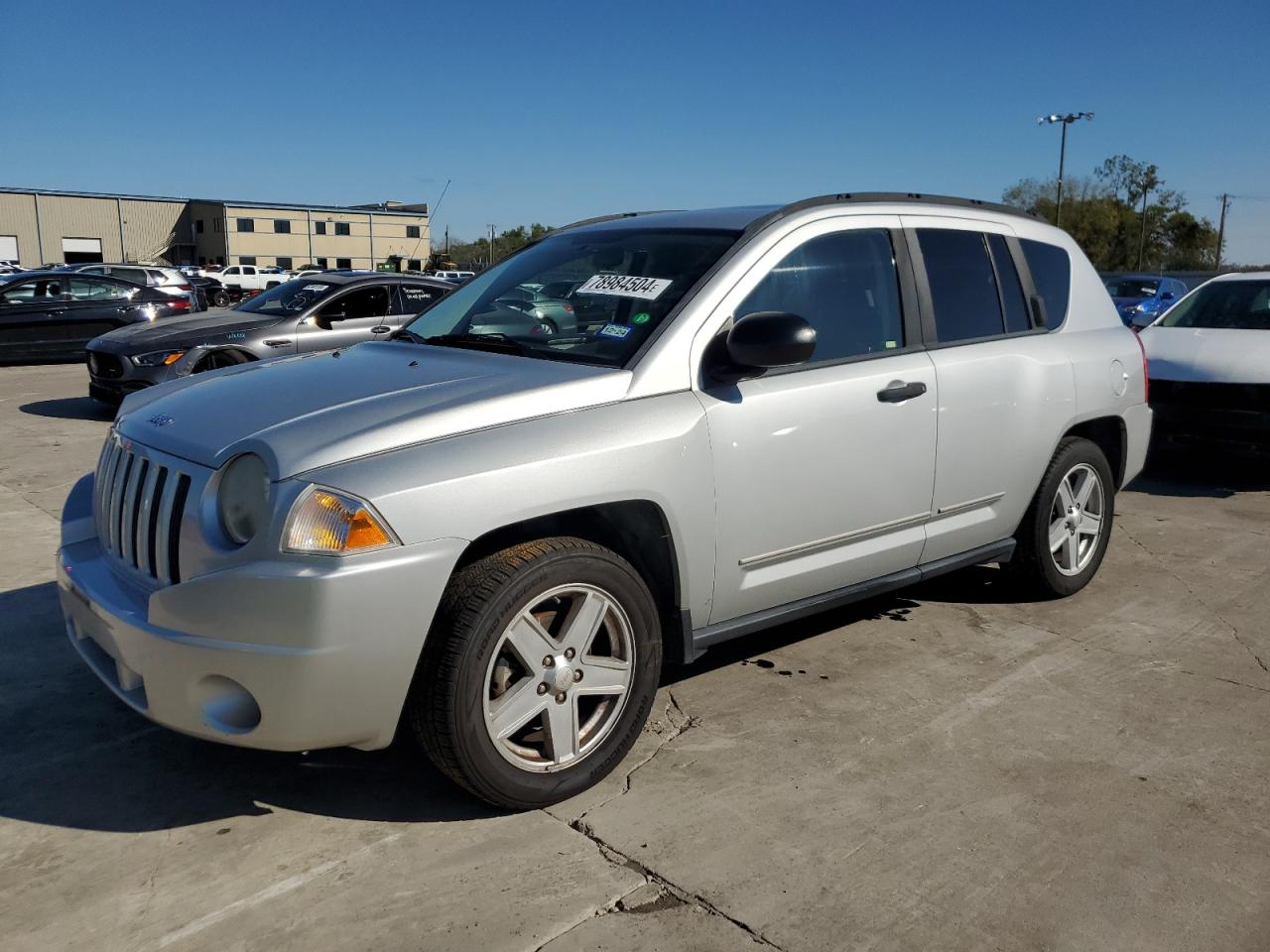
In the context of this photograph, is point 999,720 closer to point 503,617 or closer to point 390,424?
point 503,617

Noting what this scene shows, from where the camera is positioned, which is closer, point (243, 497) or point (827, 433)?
point (243, 497)

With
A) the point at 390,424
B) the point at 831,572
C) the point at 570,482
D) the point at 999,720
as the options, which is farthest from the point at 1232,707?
the point at 390,424

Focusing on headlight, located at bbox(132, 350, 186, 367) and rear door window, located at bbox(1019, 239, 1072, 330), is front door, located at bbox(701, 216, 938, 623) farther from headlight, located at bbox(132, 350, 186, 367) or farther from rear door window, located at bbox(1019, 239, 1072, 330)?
headlight, located at bbox(132, 350, 186, 367)

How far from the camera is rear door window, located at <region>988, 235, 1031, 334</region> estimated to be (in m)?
4.66

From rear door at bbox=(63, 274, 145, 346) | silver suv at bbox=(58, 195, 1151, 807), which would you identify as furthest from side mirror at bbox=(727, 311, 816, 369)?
rear door at bbox=(63, 274, 145, 346)

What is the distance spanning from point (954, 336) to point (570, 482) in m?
2.06

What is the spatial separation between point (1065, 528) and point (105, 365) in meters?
8.81

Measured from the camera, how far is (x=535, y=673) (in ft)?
9.89

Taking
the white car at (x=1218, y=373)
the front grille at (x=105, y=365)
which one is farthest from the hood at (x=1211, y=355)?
the front grille at (x=105, y=365)

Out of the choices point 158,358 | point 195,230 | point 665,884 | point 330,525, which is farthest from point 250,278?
point 665,884

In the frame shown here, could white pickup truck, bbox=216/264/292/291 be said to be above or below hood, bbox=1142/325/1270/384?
above

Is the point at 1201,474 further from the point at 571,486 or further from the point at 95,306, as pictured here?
the point at 95,306

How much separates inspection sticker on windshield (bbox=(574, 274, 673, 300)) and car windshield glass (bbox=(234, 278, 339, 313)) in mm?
6894

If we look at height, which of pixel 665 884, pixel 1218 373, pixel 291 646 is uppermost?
pixel 1218 373
